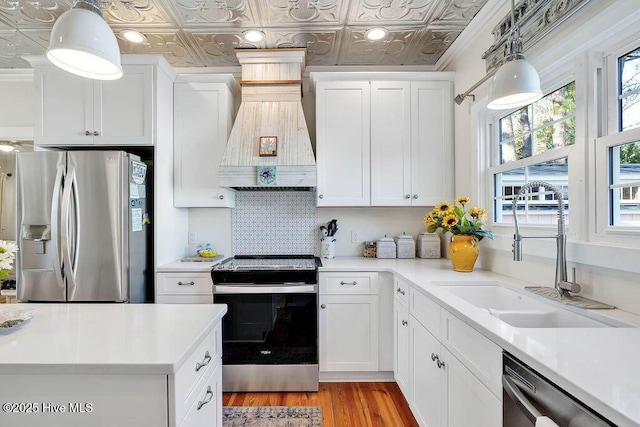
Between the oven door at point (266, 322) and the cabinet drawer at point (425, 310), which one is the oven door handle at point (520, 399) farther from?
the oven door at point (266, 322)

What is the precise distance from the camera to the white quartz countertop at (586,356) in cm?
67

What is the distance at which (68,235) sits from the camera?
218cm

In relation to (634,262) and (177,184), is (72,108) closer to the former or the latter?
(177,184)

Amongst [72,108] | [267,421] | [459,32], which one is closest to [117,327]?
[267,421]

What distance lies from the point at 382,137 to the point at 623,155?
5.43 ft

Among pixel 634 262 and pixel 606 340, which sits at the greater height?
pixel 634 262

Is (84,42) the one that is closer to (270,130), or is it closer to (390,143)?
(270,130)

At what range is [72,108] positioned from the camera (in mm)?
2430

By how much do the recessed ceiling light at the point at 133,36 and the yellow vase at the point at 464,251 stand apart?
2.81 meters

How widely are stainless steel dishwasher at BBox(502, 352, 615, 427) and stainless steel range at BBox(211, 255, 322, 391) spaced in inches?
60.3

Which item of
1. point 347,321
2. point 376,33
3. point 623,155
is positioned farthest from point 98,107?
point 623,155

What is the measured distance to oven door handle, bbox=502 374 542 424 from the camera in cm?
86

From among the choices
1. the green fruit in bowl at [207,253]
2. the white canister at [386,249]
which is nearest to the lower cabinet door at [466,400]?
the white canister at [386,249]

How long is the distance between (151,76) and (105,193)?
3.13ft
